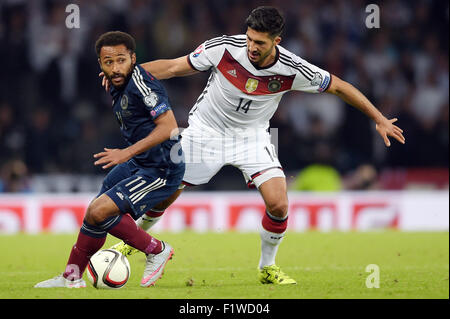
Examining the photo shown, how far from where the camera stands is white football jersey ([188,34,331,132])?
7.01m

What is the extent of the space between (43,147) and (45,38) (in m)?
2.29

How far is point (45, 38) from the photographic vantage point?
1492 cm

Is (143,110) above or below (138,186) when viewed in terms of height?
above

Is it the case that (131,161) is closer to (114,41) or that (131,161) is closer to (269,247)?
(114,41)

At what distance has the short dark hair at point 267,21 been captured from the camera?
666cm

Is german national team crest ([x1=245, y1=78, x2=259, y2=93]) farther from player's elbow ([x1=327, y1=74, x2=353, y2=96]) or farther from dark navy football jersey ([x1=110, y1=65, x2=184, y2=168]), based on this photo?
dark navy football jersey ([x1=110, y1=65, x2=184, y2=168])

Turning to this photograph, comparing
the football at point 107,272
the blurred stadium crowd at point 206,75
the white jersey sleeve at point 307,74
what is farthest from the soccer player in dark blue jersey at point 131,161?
the blurred stadium crowd at point 206,75

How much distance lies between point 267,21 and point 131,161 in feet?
5.02

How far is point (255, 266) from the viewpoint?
8414 mm

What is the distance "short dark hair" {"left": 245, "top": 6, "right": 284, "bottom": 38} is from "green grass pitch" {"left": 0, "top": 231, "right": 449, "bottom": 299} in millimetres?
2015

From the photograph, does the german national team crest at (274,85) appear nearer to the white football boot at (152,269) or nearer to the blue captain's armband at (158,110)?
the blue captain's armband at (158,110)

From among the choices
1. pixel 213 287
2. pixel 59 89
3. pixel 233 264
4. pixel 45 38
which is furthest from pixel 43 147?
pixel 213 287

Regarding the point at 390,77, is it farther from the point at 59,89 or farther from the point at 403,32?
the point at 59,89

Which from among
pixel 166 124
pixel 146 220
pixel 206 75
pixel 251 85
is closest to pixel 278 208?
pixel 251 85
